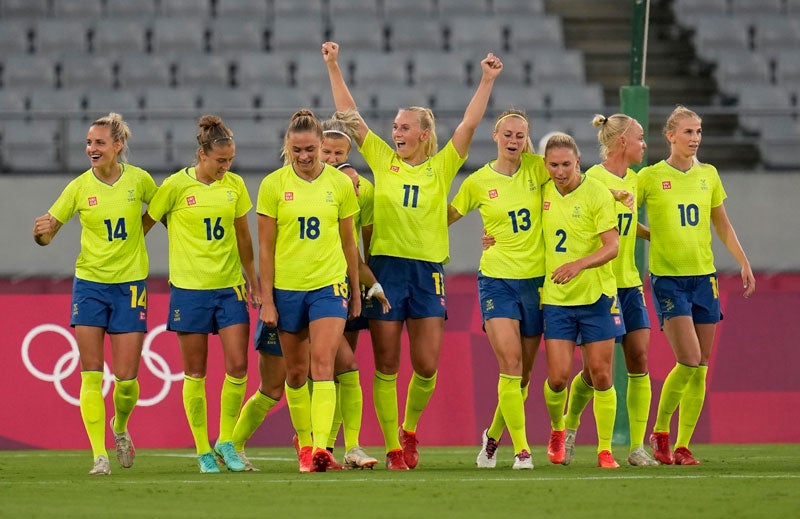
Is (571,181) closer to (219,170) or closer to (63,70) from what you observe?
(219,170)

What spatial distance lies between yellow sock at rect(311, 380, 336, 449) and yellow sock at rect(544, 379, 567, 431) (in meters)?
1.53

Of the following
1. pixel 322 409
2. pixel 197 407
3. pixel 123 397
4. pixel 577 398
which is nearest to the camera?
pixel 322 409

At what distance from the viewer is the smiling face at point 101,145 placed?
28.5ft

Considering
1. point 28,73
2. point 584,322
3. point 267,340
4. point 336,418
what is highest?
point 28,73

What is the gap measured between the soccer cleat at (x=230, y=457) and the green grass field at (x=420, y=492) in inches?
8.5

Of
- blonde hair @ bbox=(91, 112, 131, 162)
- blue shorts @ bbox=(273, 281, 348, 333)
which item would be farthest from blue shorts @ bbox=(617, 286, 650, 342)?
blonde hair @ bbox=(91, 112, 131, 162)

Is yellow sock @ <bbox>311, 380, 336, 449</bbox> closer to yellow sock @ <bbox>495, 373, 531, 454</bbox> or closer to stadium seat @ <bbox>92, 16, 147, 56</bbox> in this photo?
yellow sock @ <bbox>495, 373, 531, 454</bbox>

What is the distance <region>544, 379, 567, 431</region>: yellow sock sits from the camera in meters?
8.96

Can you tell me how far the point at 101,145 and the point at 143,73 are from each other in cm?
844

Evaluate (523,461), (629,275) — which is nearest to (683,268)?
(629,275)

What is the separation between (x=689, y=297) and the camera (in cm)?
928

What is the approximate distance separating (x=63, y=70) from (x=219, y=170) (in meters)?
8.65

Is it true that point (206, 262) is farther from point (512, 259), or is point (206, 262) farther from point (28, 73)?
point (28, 73)

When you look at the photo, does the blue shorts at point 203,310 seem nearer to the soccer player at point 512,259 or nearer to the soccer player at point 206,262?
the soccer player at point 206,262
